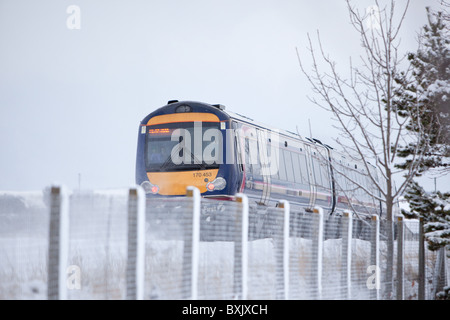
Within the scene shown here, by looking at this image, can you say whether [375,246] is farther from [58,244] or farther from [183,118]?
[183,118]

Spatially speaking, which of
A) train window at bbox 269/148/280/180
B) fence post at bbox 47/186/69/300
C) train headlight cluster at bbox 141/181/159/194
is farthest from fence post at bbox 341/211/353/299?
train window at bbox 269/148/280/180

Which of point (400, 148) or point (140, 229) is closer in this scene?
point (140, 229)

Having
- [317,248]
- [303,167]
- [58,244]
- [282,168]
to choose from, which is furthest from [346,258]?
[303,167]

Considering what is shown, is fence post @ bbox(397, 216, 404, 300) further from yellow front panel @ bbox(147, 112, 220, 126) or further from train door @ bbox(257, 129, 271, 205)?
train door @ bbox(257, 129, 271, 205)

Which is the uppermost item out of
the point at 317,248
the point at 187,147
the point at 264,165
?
the point at 187,147

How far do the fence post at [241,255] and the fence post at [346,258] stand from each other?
251cm

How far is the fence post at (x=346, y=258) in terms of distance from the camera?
945 cm

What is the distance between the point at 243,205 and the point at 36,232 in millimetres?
2481

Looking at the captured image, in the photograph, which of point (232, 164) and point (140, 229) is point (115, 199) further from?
point (232, 164)

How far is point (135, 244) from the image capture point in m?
5.79

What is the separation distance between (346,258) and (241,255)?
2737 mm
